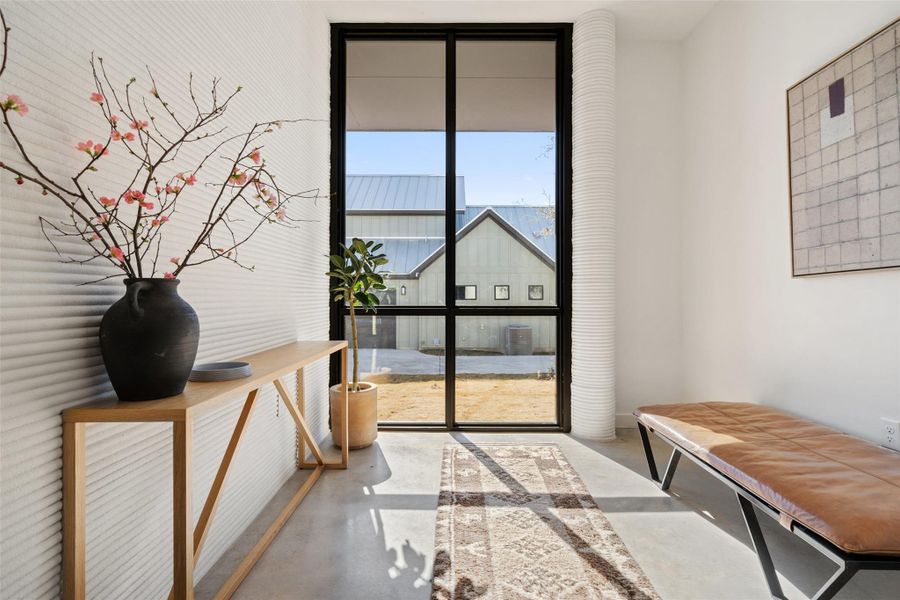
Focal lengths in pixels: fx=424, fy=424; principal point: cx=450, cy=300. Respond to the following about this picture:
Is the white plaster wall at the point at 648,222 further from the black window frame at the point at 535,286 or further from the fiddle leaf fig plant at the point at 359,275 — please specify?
the fiddle leaf fig plant at the point at 359,275

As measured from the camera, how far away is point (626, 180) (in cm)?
352

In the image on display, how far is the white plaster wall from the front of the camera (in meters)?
3.52

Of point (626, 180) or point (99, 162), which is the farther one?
point (626, 180)

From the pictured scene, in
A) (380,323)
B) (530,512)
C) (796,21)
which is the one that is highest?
(796,21)

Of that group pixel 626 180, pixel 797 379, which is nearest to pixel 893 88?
pixel 797 379

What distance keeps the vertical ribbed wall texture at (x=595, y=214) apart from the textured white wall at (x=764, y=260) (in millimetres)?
666

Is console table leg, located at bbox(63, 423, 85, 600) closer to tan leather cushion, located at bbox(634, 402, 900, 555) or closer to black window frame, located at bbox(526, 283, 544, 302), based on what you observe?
tan leather cushion, located at bbox(634, 402, 900, 555)

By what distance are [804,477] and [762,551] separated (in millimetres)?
339

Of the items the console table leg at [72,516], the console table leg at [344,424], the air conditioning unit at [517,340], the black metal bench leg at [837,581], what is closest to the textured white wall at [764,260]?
the black metal bench leg at [837,581]

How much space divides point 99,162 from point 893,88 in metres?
2.98

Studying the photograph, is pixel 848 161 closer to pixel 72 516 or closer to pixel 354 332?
pixel 354 332

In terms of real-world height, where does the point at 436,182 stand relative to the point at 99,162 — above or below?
above

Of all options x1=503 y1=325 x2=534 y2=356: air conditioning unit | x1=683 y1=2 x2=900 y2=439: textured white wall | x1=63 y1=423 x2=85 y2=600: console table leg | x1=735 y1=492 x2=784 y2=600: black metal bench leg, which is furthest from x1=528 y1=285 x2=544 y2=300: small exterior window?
x1=63 y1=423 x2=85 y2=600: console table leg

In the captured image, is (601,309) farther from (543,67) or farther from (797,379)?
(543,67)
